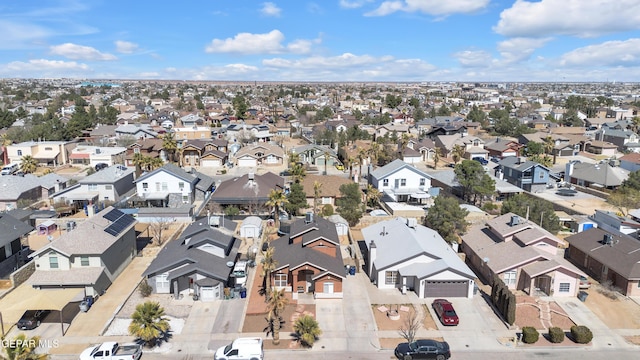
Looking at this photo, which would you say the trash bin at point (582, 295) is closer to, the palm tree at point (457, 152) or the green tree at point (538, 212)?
the green tree at point (538, 212)

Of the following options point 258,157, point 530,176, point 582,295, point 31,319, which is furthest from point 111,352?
point 258,157

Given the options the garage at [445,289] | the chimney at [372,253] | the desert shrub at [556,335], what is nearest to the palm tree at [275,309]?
the chimney at [372,253]

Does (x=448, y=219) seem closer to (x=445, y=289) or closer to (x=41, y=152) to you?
(x=445, y=289)

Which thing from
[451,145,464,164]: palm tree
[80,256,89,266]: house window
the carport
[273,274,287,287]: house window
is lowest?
[273,274,287,287]: house window

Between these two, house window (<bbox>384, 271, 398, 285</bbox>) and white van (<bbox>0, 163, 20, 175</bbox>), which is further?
white van (<bbox>0, 163, 20, 175</bbox>)

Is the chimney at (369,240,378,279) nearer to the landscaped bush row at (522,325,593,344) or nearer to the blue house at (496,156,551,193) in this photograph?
the landscaped bush row at (522,325,593,344)

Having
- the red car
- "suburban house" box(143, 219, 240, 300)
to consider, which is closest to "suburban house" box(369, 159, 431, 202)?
the red car

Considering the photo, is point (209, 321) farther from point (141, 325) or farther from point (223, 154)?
point (223, 154)

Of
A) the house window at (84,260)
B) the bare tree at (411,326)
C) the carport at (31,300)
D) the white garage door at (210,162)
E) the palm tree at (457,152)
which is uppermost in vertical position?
the palm tree at (457,152)
